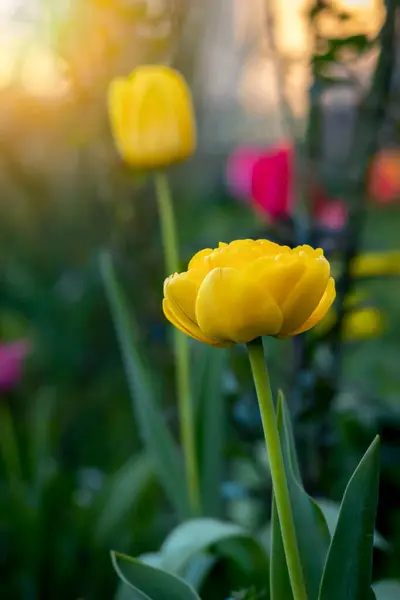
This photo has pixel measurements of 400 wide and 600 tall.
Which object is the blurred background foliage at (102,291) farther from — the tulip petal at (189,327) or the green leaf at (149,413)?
the tulip petal at (189,327)

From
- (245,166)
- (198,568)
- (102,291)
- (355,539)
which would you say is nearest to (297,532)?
(355,539)

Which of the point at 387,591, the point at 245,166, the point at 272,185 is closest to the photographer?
the point at 387,591

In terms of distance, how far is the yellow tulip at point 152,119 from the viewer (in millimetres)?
544

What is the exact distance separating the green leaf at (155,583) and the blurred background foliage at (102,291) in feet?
0.68

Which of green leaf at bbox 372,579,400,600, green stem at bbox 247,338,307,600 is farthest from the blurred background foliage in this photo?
green stem at bbox 247,338,307,600

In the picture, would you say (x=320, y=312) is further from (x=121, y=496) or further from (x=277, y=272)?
(x=121, y=496)

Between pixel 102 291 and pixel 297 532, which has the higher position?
pixel 297 532

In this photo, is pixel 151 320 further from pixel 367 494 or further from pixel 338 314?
pixel 367 494

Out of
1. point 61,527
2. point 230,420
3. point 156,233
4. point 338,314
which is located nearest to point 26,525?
point 61,527

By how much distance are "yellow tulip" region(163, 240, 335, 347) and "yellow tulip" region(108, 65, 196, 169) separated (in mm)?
293

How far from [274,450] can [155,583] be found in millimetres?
97

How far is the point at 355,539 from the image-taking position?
0.29 metres

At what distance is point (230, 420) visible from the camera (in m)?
0.65

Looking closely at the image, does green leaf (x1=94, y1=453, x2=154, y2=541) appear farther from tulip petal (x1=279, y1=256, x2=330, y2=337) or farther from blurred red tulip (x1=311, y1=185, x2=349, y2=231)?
tulip petal (x1=279, y1=256, x2=330, y2=337)
